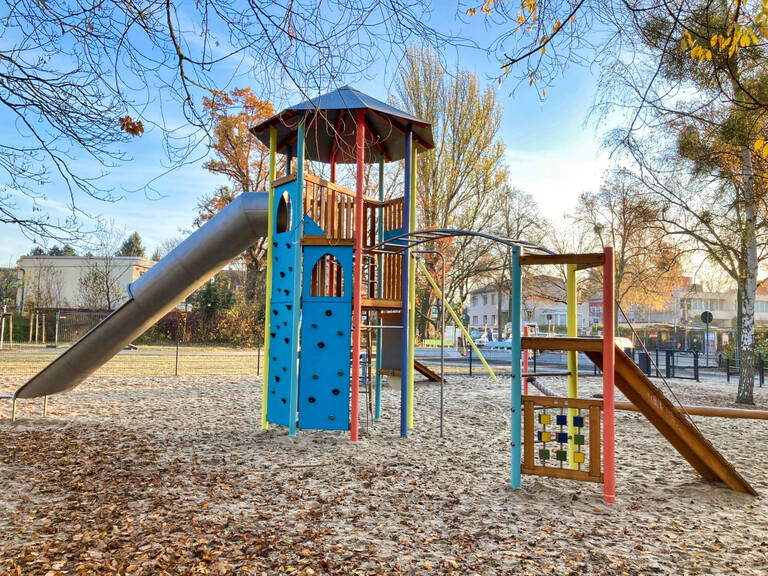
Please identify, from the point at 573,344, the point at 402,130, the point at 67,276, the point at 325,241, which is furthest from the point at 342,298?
the point at 67,276

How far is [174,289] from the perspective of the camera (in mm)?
8992

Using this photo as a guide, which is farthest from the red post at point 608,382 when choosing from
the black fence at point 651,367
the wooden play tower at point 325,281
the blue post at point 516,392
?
the black fence at point 651,367

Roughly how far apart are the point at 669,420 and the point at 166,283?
7363 millimetres

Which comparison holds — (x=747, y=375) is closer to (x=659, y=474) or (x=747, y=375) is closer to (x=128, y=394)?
(x=659, y=474)

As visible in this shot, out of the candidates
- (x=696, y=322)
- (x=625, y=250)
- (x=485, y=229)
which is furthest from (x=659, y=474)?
(x=696, y=322)

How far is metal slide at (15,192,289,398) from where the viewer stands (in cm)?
816

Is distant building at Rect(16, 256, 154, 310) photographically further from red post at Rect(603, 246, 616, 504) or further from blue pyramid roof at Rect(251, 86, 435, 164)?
red post at Rect(603, 246, 616, 504)

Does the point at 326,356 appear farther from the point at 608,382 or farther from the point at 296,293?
the point at 608,382

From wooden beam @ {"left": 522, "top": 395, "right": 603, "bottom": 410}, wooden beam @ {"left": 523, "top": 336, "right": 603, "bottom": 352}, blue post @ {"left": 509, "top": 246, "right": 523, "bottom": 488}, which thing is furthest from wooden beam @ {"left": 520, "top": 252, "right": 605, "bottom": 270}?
wooden beam @ {"left": 522, "top": 395, "right": 603, "bottom": 410}

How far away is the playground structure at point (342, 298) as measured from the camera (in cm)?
496

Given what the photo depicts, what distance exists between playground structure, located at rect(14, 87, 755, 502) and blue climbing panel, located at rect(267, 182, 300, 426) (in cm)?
2

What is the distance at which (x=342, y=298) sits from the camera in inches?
274

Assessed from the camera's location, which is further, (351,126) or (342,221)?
(351,126)

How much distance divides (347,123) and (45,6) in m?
4.35
